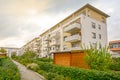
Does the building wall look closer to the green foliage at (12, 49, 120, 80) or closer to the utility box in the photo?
the utility box

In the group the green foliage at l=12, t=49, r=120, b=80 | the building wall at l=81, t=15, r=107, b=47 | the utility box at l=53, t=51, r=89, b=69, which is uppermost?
the building wall at l=81, t=15, r=107, b=47

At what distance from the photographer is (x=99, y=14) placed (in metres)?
43.3

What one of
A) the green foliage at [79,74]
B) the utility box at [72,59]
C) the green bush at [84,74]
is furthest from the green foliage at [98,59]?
the utility box at [72,59]

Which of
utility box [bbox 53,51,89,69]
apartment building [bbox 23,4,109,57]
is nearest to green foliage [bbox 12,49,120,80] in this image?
utility box [bbox 53,51,89,69]

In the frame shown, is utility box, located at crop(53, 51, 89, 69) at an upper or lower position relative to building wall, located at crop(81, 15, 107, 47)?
lower

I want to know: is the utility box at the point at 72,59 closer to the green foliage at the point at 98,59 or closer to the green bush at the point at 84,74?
the green foliage at the point at 98,59

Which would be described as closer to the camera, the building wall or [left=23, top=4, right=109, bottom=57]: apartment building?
the building wall

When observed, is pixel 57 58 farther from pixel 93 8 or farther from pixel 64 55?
pixel 93 8

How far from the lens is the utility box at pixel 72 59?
66.0ft

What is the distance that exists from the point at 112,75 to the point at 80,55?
8.72 m

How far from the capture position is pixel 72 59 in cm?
2144

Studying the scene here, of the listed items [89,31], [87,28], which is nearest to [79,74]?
[87,28]

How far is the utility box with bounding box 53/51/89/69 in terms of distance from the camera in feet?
66.0


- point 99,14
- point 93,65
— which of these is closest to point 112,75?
point 93,65
